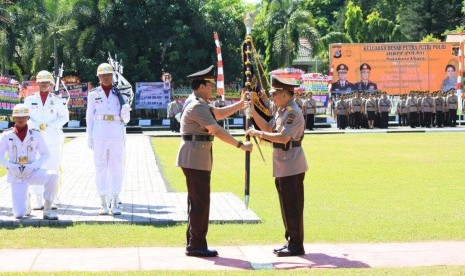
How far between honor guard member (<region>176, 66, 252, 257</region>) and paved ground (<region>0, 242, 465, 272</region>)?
425mm

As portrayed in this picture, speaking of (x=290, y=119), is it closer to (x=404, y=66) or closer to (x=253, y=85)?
(x=253, y=85)

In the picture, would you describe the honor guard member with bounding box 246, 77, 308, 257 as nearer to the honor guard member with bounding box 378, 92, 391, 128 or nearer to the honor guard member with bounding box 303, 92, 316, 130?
the honor guard member with bounding box 303, 92, 316, 130

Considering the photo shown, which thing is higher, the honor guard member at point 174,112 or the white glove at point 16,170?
the white glove at point 16,170

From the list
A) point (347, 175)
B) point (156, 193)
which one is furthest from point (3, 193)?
point (347, 175)

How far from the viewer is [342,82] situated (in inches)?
1971

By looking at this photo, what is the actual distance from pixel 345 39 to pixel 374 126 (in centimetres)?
2964

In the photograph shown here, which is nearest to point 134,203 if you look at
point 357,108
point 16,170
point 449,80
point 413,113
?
point 16,170

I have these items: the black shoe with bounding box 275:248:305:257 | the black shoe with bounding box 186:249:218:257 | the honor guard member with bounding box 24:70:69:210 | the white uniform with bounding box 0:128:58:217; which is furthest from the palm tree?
the black shoe with bounding box 186:249:218:257

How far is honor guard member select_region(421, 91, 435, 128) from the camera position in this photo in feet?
150

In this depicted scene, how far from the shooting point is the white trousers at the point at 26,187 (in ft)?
38.5

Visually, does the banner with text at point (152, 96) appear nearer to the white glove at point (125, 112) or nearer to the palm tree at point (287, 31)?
the palm tree at point (287, 31)

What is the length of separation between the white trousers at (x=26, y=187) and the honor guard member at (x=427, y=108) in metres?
36.2

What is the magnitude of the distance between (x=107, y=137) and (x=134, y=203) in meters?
1.61

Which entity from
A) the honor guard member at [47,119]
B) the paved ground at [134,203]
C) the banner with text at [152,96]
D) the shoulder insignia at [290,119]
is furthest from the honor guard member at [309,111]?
the shoulder insignia at [290,119]
